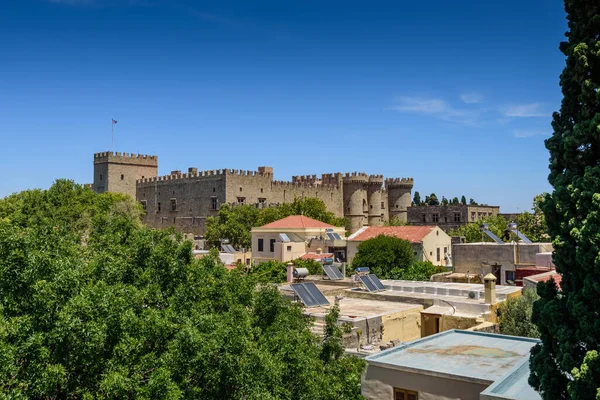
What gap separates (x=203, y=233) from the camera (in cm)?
6594

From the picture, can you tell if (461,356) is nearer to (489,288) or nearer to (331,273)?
(489,288)

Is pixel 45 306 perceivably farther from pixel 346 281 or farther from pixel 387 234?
pixel 387 234

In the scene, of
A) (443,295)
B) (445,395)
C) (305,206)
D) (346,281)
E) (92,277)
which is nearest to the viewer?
(445,395)

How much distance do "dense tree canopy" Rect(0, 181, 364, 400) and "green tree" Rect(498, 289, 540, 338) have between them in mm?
6037

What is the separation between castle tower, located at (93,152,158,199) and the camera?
232 feet

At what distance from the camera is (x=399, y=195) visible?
82250 millimetres

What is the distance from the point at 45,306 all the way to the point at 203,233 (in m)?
58.1

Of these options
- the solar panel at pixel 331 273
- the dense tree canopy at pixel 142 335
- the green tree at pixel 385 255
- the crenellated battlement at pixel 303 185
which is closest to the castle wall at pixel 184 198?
the crenellated battlement at pixel 303 185

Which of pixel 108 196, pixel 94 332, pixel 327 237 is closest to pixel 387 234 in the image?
pixel 327 237

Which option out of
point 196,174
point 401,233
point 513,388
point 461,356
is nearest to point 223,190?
point 196,174

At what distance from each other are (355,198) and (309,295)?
59065 millimetres

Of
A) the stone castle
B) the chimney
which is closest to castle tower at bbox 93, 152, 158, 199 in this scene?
the stone castle

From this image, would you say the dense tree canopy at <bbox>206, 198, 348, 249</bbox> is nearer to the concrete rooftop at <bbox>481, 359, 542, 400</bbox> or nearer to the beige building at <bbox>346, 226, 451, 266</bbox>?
the beige building at <bbox>346, 226, 451, 266</bbox>

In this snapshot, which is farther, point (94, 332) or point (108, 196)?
point (108, 196)
